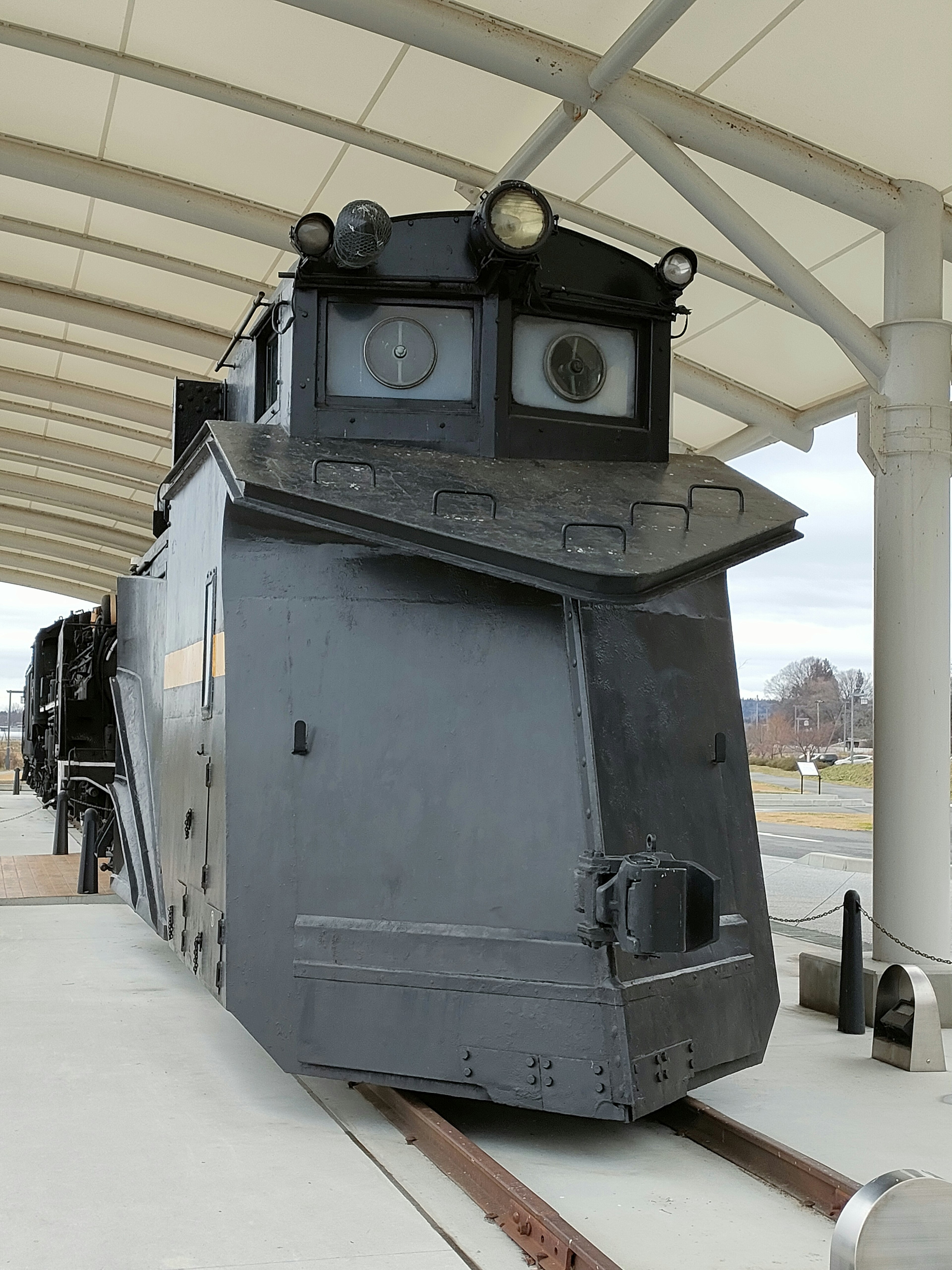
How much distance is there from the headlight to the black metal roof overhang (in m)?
0.90

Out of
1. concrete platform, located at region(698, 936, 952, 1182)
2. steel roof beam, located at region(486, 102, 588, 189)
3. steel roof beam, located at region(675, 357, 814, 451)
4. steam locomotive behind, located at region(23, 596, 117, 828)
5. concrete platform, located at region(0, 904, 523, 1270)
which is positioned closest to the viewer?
concrete platform, located at region(0, 904, 523, 1270)

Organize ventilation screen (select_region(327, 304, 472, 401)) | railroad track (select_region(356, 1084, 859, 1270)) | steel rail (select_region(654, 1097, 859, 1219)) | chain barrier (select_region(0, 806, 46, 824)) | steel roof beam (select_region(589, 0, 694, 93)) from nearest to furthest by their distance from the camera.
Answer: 1. railroad track (select_region(356, 1084, 859, 1270))
2. steel rail (select_region(654, 1097, 859, 1219))
3. ventilation screen (select_region(327, 304, 472, 401))
4. steel roof beam (select_region(589, 0, 694, 93))
5. chain barrier (select_region(0, 806, 46, 824))

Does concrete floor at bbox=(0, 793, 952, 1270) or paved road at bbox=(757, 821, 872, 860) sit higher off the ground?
concrete floor at bbox=(0, 793, 952, 1270)

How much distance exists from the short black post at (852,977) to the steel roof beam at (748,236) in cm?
328

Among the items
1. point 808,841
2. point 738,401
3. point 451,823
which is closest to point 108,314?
point 738,401

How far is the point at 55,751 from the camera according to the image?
19.4 metres

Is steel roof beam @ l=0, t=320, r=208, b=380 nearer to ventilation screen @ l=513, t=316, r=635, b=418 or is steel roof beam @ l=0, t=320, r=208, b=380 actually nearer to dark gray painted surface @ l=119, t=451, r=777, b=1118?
ventilation screen @ l=513, t=316, r=635, b=418

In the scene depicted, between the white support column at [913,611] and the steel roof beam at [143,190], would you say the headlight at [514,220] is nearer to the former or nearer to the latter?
the white support column at [913,611]

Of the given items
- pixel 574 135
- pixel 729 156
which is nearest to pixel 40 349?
pixel 574 135

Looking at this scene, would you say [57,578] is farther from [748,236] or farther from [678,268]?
[678,268]

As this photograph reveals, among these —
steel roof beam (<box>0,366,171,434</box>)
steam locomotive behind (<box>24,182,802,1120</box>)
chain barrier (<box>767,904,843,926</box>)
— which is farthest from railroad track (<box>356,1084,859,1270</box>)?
steel roof beam (<box>0,366,171,434</box>)

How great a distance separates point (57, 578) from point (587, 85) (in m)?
32.4

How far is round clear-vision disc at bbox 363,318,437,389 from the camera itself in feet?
18.5

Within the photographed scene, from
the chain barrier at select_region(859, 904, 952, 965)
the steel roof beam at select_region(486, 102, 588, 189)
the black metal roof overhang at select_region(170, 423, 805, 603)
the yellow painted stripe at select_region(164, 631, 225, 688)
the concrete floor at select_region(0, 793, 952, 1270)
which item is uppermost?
the steel roof beam at select_region(486, 102, 588, 189)
